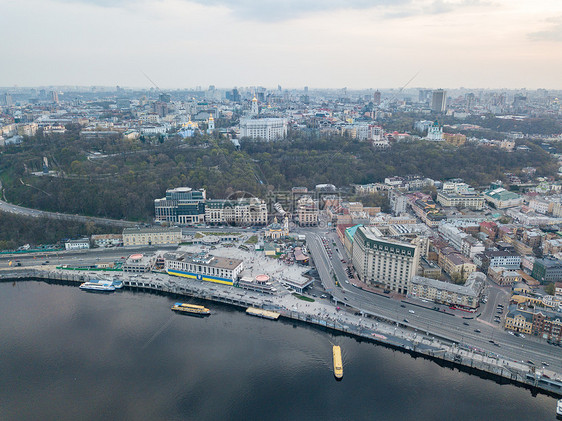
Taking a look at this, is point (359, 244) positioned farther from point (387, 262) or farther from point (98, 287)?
point (98, 287)

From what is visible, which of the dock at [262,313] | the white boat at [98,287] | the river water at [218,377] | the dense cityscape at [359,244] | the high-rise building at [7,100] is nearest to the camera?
the river water at [218,377]

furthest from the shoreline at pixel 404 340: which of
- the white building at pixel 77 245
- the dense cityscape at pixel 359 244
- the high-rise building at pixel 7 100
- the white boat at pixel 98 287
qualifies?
the high-rise building at pixel 7 100

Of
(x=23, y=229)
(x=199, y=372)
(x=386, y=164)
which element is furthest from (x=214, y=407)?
(x=386, y=164)

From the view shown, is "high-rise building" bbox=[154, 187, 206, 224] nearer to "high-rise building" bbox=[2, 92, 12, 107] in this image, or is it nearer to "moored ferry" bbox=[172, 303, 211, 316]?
"moored ferry" bbox=[172, 303, 211, 316]

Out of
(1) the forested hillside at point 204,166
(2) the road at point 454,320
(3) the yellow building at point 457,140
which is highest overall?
(3) the yellow building at point 457,140

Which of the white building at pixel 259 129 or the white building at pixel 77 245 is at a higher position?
the white building at pixel 259 129

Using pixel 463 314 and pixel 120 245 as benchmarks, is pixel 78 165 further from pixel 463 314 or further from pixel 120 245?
pixel 463 314

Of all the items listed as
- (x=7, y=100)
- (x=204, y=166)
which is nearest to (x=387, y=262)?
(x=204, y=166)

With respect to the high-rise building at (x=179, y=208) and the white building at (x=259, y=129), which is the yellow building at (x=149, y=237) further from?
the white building at (x=259, y=129)
